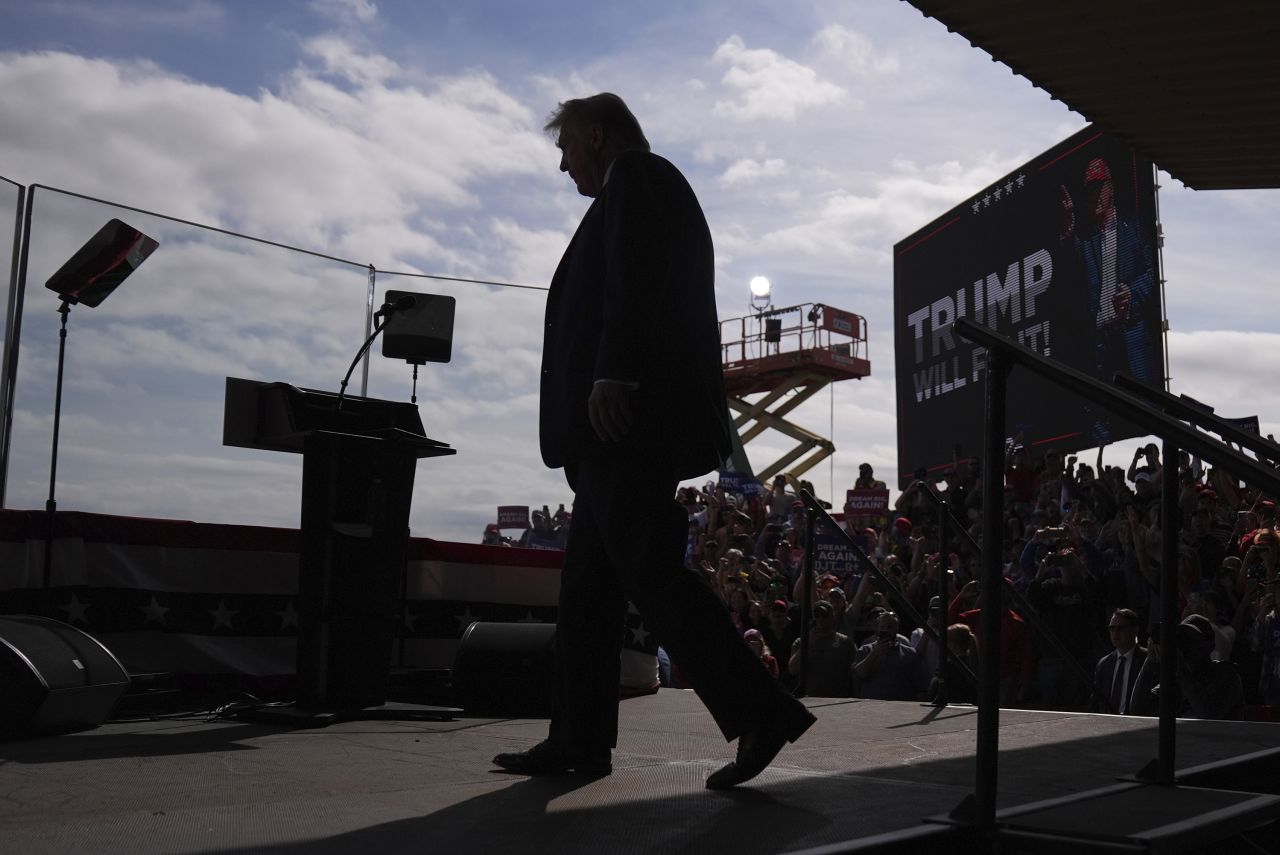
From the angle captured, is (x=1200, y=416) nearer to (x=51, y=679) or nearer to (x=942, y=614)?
(x=942, y=614)

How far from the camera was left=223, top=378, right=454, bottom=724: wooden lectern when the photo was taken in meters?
3.82

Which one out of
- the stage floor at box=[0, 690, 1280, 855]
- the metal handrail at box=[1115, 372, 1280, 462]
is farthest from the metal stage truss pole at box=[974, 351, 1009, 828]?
the metal handrail at box=[1115, 372, 1280, 462]

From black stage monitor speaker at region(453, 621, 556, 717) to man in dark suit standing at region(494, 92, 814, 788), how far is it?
1.54m

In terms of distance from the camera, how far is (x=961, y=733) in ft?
11.9

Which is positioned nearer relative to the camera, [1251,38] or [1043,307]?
[1251,38]

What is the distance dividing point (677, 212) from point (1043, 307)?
38.7 ft

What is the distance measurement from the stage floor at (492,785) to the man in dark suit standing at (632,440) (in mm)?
161

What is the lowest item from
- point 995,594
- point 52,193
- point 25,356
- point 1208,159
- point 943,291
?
point 995,594

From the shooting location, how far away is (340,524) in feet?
12.7

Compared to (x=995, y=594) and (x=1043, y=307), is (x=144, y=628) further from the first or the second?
(x=1043, y=307)

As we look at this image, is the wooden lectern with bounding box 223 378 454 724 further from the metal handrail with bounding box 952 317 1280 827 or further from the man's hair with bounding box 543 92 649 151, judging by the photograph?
the metal handrail with bounding box 952 317 1280 827

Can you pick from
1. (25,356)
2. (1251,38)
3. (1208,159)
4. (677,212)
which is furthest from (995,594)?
(1208,159)

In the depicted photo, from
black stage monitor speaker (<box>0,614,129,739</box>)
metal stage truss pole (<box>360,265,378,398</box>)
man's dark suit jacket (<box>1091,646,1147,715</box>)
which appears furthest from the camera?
man's dark suit jacket (<box>1091,646,1147,715</box>)

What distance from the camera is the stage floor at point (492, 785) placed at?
6.23 ft
